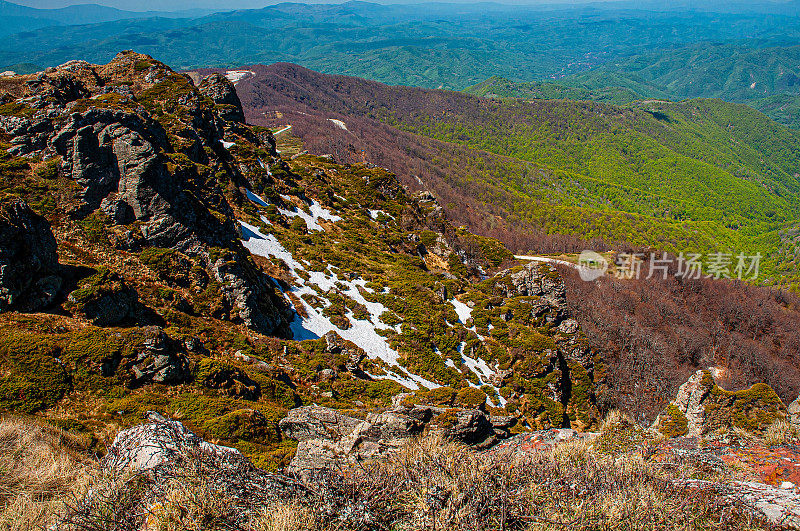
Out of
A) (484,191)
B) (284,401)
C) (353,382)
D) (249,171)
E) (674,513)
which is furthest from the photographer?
(484,191)

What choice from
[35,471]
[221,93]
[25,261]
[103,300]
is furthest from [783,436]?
[221,93]

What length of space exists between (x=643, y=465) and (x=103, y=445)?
39.1 ft

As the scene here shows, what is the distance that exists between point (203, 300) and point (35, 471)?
13.0 meters

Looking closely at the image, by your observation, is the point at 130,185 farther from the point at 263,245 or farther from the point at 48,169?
the point at 263,245

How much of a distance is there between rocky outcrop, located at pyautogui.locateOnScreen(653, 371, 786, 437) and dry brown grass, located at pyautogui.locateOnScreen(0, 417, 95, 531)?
2028cm

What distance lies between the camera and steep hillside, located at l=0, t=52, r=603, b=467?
11156mm

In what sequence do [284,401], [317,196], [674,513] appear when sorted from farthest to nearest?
[317,196] → [284,401] → [674,513]

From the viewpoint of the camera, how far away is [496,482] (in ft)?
22.7

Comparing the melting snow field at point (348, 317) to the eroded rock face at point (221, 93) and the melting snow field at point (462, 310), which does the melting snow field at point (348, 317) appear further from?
the eroded rock face at point (221, 93)

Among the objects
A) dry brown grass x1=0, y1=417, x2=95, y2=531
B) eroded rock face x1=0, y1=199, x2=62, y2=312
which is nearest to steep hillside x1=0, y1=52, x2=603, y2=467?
eroded rock face x1=0, y1=199, x2=62, y2=312

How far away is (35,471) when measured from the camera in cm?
634

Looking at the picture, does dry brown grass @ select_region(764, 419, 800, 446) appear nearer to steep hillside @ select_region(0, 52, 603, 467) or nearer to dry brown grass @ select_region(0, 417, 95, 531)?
steep hillside @ select_region(0, 52, 603, 467)

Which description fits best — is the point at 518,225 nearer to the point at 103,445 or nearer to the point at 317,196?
the point at 317,196

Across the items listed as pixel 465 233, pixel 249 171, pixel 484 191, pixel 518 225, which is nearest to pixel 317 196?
pixel 249 171
